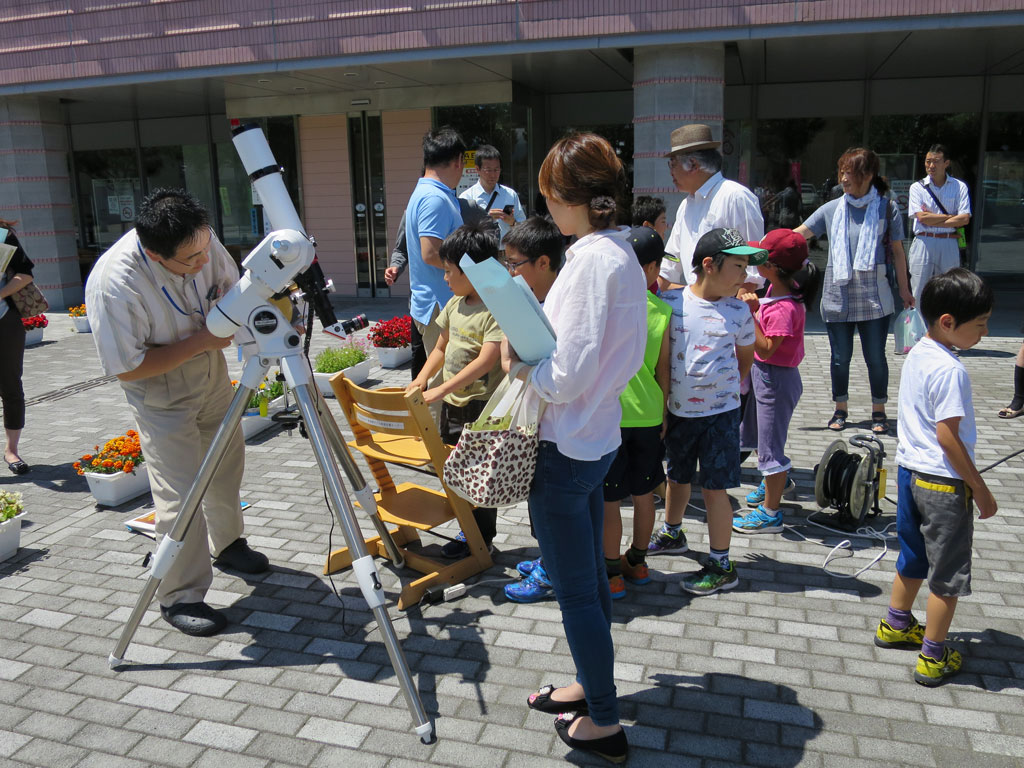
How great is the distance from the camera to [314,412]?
3.09 m

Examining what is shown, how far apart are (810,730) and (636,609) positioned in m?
0.99

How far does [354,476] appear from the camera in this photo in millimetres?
3561

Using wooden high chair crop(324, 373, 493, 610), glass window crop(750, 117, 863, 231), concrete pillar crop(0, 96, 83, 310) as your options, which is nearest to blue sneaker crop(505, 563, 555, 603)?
wooden high chair crop(324, 373, 493, 610)

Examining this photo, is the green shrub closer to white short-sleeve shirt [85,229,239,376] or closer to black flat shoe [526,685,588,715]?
white short-sleeve shirt [85,229,239,376]

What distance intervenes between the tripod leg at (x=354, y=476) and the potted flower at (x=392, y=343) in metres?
4.72

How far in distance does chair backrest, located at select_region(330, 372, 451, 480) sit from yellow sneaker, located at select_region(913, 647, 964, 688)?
2.00 metres

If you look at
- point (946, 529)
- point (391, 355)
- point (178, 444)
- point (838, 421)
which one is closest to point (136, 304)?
point (178, 444)

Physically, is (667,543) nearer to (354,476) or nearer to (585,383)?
(354,476)

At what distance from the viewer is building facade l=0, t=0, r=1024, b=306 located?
9.94 m

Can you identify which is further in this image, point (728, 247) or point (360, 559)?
point (728, 247)

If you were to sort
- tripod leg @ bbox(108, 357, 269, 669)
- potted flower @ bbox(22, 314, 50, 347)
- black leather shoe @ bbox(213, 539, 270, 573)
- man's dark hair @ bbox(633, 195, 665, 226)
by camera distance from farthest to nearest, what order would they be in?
potted flower @ bbox(22, 314, 50, 347) < man's dark hair @ bbox(633, 195, 665, 226) < black leather shoe @ bbox(213, 539, 270, 573) < tripod leg @ bbox(108, 357, 269, 669)

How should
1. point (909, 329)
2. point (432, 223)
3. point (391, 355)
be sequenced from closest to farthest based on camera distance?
point (432, 223) < point (909, 329) < point (391, 355)

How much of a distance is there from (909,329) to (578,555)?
367 centimetres

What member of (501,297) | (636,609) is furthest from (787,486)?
(501,297)
